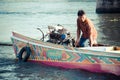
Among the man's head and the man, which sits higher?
the man's head

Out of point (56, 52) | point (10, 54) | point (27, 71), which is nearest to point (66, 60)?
point (56, 52)

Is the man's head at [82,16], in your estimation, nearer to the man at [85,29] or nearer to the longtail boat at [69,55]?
the man at [85,29]

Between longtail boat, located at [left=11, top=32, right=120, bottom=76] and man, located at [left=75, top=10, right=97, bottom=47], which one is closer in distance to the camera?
longtail boat, located at [left=11, top=32, right=120, bottom=76]

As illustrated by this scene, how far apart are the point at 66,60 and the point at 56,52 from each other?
58 centimetres

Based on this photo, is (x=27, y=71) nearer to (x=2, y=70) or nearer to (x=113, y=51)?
(x=2, y=70)

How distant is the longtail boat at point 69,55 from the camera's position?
16125mm

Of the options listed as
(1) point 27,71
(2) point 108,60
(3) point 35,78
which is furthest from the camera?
(1) point 27,71

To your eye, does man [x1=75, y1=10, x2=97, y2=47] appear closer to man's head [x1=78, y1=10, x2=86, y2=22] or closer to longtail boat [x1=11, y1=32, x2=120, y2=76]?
man's head [x1=78, y1=10, x2=86, y2=22]

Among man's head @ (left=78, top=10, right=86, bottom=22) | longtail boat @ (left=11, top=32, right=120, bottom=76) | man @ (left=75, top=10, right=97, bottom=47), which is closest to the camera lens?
longtail boat @ (left=11, top=32, right=120, bottom=76)

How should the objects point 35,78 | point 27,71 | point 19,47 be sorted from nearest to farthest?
point 35,78, point 27,71, point 19,47

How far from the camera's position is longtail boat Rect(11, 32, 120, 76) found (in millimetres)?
16125

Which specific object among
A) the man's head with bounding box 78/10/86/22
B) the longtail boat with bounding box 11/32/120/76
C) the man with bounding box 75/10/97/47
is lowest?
the longtail boat with bounding box 11/32/120/76

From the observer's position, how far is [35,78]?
17.2 m

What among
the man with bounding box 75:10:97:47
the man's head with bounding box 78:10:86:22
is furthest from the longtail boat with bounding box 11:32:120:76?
the man's head with bounding box 78:10:86:22
